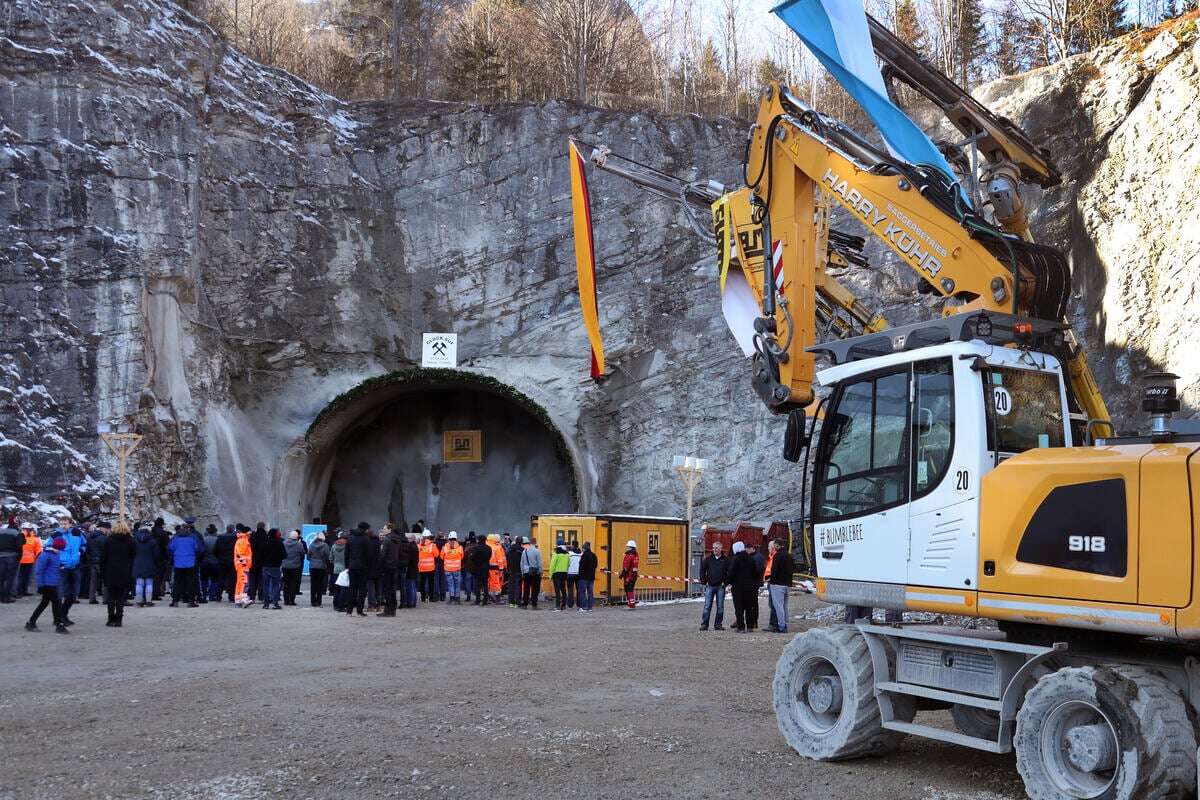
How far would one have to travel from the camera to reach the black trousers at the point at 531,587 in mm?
22578

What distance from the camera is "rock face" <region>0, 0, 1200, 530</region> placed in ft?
90.3

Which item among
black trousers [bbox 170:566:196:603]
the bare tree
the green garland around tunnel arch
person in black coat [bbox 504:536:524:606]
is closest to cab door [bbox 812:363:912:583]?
person in black coat [bbox 504:536:524:606]

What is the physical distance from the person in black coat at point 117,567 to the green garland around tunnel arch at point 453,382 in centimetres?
1675

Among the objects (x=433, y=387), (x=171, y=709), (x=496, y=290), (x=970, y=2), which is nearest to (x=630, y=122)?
(x=496, y=290)

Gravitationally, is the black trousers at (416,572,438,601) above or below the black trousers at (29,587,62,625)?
below

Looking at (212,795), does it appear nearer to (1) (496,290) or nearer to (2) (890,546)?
(2) (890,546)

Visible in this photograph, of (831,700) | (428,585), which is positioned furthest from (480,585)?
(831,700)

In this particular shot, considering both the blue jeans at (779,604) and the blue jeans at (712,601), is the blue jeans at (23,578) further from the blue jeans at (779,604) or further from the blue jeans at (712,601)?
the blue jeans at (779,604)

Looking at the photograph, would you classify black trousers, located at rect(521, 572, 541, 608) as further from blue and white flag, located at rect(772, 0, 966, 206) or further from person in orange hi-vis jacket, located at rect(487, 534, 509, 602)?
blue and white flag, located at rect(772, 0, 966, 206)

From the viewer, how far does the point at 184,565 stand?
822 inches

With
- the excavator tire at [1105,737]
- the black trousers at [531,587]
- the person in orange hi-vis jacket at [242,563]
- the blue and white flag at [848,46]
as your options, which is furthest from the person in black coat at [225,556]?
the excavator tire at [1105,737]

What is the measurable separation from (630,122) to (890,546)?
97.8 ft

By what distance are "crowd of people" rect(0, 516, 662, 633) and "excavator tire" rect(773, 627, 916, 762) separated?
12.7 m

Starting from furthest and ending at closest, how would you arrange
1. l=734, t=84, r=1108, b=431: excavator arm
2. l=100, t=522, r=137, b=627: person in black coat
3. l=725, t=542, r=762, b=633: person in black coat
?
l=725, t=542, r=762, b=633: person in black coat
l=100, t=522, r=137, b=627: person in black coat
l=734, t=84, r=1108, b=431: excavator arm
